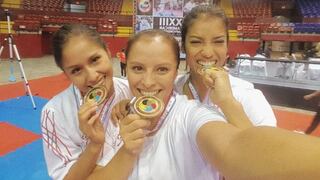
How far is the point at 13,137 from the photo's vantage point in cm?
396

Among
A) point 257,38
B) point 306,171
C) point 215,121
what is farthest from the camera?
point 257,38

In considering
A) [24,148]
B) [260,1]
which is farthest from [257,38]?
[24,148]

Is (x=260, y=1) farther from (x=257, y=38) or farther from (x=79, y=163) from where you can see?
(x=79, y=163)

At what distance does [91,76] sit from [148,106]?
37cm

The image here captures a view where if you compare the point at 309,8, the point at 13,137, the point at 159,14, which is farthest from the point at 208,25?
the point at 309,8

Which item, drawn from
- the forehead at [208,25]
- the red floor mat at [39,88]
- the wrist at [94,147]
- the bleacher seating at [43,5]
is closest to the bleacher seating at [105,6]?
the bleacher seating at [43,5]

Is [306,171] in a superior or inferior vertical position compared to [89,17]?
inferior

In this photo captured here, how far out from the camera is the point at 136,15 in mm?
7602

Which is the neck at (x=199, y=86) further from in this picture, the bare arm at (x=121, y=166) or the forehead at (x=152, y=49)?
the bare arm at (x=121, y=166)

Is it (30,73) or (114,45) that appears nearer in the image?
(30,73)

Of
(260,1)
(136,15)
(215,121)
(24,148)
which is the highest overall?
(260,1)

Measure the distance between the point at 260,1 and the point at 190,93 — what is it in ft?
65.3

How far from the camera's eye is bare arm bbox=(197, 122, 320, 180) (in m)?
0.44

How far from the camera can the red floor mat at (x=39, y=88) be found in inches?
247
